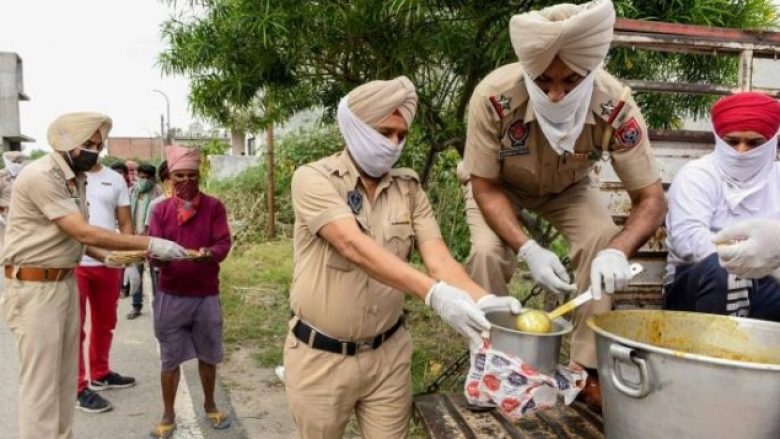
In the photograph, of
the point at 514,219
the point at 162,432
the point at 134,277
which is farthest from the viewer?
the point at 134,277

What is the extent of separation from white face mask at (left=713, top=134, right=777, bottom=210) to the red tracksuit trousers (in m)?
4.11

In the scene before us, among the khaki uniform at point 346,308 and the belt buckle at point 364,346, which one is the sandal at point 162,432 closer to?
the khaki uniform at point 346,308

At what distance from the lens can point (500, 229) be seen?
2.68 m

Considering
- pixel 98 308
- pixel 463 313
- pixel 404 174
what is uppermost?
pixel 404 174

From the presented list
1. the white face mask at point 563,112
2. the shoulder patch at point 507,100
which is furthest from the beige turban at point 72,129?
the white face mask at point 563,112

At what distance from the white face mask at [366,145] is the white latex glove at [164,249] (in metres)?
1.88

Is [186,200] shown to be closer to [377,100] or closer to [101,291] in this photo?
[101,291]

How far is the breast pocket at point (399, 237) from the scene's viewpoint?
8.11 ft

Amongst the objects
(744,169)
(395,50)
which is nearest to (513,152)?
(744,169)

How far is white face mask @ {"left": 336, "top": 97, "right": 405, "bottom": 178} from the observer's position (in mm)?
2354

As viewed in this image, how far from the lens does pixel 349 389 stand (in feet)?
8.01

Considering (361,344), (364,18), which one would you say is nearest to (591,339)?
(361,344)

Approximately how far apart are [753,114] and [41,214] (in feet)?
11.6

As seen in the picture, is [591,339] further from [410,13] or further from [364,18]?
[364,18]
